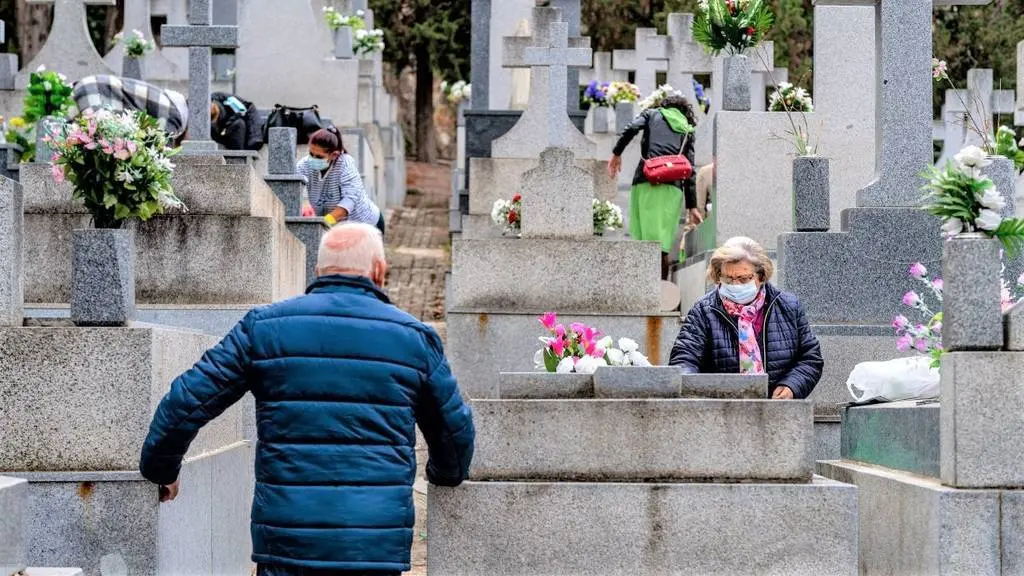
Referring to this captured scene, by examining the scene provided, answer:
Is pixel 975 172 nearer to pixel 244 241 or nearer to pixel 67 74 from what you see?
pixel 244 241

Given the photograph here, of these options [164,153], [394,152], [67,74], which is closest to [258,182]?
[164,153]

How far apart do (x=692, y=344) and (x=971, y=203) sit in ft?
4.78

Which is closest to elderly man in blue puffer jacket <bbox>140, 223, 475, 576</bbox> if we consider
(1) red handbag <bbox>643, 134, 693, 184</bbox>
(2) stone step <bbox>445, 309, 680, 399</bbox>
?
(2) stone step <bbox>445, 309, 680, 399</bbox>

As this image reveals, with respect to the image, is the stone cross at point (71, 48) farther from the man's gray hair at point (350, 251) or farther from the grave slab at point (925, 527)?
the man's gray hair at point (350, 251)

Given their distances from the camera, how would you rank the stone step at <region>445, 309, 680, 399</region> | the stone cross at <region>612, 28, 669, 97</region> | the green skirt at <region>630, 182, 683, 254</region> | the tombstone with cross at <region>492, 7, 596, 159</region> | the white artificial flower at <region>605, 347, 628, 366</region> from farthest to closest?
the stone cross at <region>612, 28, 669, 97</region>, the tombstone with cross at <region>492, 7, 596, 159</region>, the green skirt at <region>630, 182, 683, 254</region>, the stone step at <region>445, 309, 680, 399</region>, the white artificial flower at <region>605, 347, 628, 366</region>

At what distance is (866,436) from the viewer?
7.66m

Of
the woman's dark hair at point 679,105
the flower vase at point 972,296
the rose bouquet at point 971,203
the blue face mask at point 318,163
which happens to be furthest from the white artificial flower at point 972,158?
the woman's dark hair at point 679,105

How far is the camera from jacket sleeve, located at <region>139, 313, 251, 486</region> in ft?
16.2

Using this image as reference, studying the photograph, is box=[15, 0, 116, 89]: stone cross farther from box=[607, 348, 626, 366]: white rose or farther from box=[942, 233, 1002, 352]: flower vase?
box=[942, 233, 1002, 352]: flower vase

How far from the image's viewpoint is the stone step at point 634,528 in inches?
244

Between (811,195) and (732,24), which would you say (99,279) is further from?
(732,24)

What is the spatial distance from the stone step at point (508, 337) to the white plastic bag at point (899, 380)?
306 cm

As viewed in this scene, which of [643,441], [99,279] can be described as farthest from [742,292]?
[99,279]

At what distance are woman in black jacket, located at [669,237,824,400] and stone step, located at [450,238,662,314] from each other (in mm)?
3444
